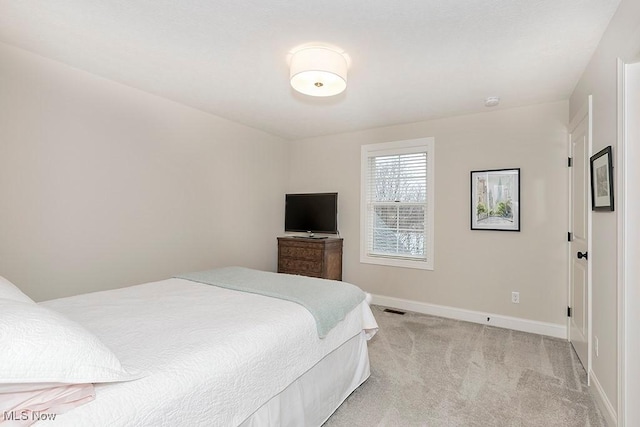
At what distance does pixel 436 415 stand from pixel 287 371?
1106mm

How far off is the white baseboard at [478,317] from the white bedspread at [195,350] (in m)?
2.20

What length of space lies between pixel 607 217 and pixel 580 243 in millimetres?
932

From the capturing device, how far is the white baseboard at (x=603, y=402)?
1.85 m

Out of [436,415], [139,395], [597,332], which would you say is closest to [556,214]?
[597,332]

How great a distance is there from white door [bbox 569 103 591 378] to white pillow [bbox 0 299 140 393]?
3053mm

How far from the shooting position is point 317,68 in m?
2.23

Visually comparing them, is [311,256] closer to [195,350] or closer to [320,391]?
[320,391]

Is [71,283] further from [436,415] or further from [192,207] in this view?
[436,415]

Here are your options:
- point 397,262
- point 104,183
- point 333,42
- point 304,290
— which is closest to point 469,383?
point 304,290

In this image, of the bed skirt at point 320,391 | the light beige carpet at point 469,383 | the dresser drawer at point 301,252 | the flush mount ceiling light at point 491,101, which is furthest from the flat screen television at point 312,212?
the bed skirt at point 320,391

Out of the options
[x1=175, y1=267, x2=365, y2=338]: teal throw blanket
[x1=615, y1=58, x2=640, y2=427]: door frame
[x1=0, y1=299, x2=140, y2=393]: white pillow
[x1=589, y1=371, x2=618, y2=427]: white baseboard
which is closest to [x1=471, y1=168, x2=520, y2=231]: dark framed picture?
[x1=589, y1=371, x2=618, y2=427]: white baseboard

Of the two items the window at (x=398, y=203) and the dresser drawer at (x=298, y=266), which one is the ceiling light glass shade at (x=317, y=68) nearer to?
the window at (x=398, y=203)

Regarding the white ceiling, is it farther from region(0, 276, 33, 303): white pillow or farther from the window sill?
the window sill

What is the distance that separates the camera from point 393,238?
439 cm
